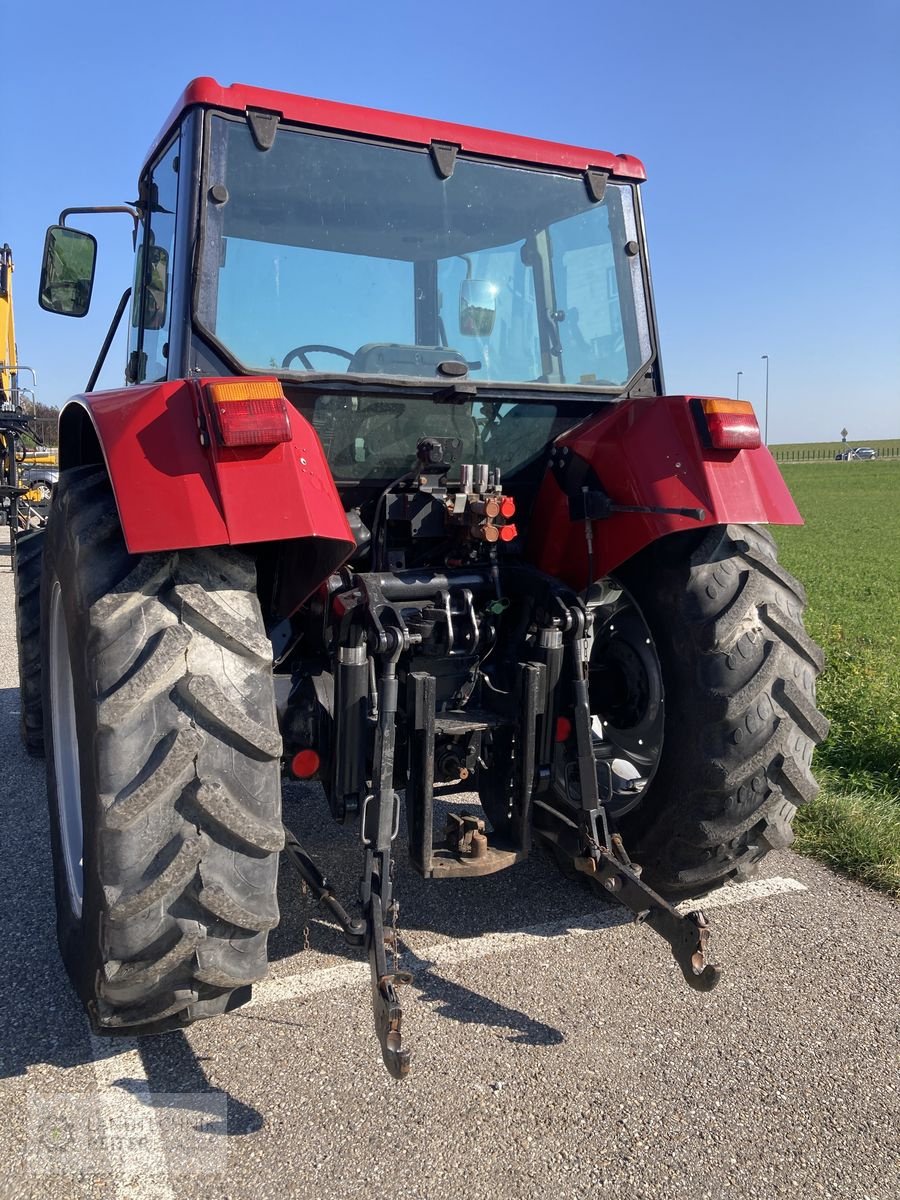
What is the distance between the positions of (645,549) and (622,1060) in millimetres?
1492

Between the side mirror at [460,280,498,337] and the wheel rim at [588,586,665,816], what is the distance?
1029 mm

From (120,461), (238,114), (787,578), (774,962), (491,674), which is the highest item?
(238,114)

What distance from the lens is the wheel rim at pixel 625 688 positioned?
3.15m

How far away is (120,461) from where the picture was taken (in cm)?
221

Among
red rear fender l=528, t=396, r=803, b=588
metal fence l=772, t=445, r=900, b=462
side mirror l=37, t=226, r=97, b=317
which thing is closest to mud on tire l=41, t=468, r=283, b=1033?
red rear fender l=528, t=396, r=803, b=588

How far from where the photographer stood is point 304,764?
9.22 ft

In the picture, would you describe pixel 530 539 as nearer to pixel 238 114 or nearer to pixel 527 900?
pixel 527 900

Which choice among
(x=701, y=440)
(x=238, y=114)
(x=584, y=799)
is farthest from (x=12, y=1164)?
(x=238, y=114)

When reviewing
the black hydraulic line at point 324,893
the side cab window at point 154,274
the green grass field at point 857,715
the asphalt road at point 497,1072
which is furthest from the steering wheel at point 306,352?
the green grass field at point 857,715

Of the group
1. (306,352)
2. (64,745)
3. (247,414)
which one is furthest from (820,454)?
(247,414)

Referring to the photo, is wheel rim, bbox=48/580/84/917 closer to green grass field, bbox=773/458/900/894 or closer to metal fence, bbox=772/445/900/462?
green grass field, bbox=773/458/900/894

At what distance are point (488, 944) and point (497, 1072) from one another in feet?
2.20

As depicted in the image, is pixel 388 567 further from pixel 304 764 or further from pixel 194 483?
pixel 194 483

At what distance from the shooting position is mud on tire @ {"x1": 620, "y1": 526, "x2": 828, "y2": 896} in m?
2.76
